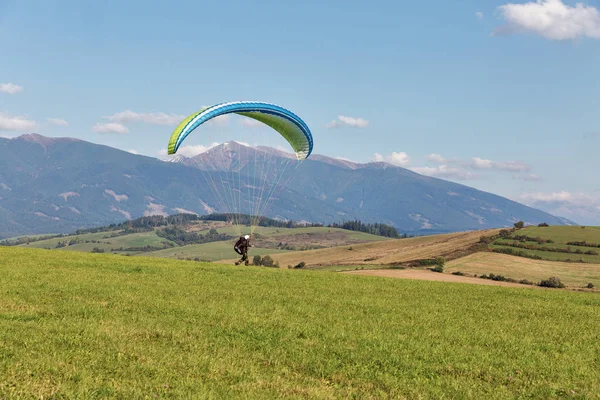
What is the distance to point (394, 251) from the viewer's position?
405 feet

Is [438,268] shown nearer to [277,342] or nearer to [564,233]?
[564,233]

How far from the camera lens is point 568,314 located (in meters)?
23.9

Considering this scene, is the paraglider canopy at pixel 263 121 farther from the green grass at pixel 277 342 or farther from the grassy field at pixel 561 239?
the grassy field at pixel 561 239

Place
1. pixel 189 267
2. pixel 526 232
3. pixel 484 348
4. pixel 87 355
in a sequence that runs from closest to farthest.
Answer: pixel 87 355 → pixel 484 348 → pixel 189 267 → pixel 526 232

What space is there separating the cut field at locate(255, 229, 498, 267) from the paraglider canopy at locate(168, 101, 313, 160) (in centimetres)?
4980

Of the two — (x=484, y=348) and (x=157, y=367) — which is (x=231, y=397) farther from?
(x=484, y=348)

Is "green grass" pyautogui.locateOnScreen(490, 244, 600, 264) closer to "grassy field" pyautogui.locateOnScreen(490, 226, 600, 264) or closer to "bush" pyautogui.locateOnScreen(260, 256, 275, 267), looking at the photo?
"grassy field" pyautogui.locateOnScreen(490, 226, 600, 264)

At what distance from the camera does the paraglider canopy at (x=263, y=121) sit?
34.2 m

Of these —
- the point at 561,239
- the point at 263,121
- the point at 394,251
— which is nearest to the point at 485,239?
the point at 561,239

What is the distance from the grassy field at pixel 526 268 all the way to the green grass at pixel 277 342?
4747 cm

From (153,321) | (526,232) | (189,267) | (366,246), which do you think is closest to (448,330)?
(153,321)

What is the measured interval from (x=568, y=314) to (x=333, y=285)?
11.1m

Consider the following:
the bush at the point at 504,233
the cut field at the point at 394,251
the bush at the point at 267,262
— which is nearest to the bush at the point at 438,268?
the cut field at the point at 394,251

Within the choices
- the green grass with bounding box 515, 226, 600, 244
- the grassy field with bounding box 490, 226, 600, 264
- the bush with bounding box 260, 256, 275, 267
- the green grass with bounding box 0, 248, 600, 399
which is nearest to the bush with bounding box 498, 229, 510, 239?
the grassy field with bounding box 490, 226, 600, 264
